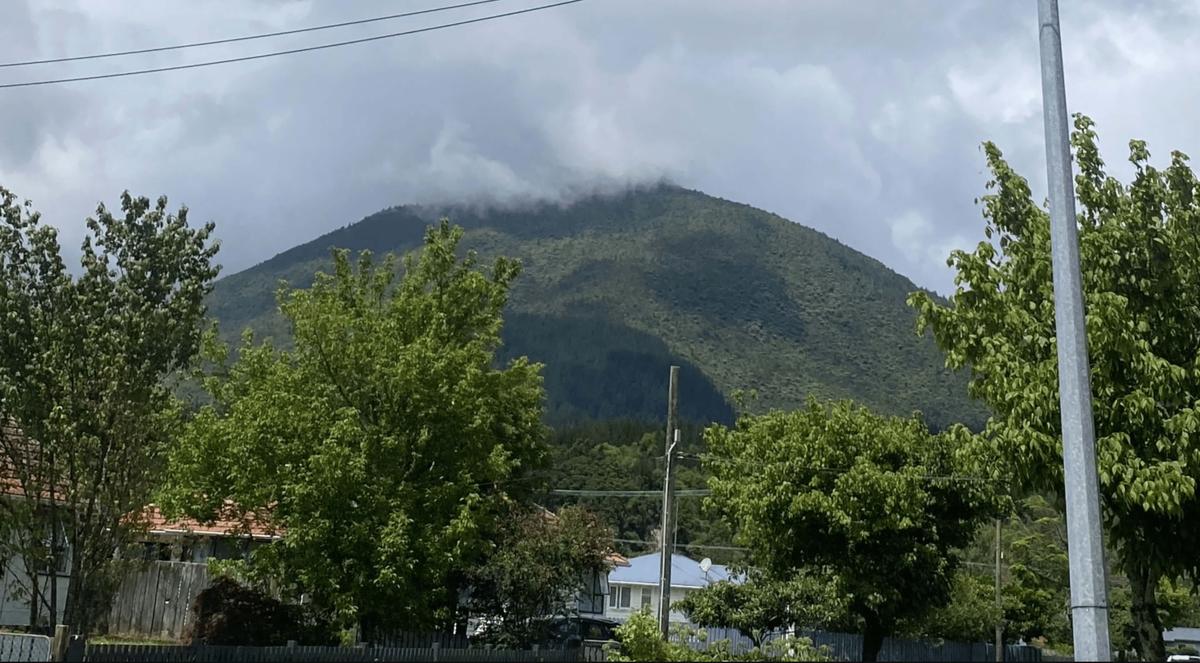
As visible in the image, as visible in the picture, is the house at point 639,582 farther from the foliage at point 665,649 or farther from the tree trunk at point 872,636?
the foliage at point 665,649

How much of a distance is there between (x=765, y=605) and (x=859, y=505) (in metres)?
4.01

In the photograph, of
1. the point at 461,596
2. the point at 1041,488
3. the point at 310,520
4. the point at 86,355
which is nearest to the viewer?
the point at 1041,488

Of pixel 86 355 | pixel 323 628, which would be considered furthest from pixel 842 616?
pixel 86 355

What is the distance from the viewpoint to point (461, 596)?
35375 mm

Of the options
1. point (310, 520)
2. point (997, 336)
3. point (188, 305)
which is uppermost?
point (188, 305)

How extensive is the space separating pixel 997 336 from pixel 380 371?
18.1m

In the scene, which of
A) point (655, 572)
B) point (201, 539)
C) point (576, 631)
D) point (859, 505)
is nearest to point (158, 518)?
point (201, 539)

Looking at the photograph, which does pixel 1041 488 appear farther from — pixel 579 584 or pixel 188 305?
pixel 579 584

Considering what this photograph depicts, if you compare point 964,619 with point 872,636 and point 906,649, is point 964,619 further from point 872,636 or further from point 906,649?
point 872,636

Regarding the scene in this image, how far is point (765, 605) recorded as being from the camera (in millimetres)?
32031

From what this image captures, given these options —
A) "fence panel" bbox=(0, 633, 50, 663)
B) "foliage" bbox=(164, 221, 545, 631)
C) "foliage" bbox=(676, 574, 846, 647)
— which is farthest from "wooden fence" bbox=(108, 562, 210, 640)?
"fence panel" bbox=(0, 633, 50, 663)

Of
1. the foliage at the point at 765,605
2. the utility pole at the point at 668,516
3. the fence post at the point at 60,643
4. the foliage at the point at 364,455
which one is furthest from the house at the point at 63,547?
the foliage at the point at 765,605

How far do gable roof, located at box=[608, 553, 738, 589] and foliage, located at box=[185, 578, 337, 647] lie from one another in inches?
1208

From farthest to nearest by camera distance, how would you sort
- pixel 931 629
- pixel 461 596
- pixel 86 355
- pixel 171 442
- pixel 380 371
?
pixel 931 629 → pixel 461 596 → pixel 380 371 → pixel 171 442 → pixel 86 355
